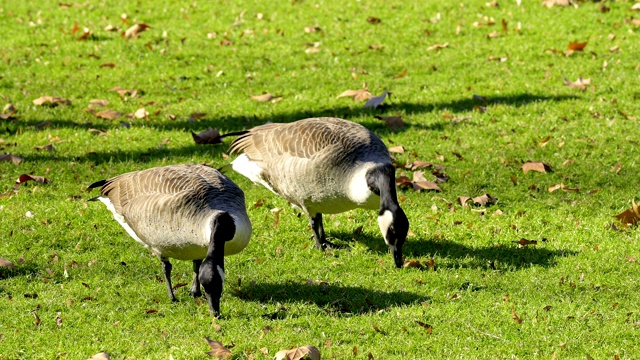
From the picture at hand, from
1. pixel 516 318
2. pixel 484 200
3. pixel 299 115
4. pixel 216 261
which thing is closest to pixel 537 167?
pixel 484 200

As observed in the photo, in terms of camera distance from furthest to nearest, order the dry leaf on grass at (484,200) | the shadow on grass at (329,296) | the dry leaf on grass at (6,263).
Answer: the dry leaf on grass at (484,200)
the dry leaf on grass at (6,263)
the shadow on grass at (329,296)

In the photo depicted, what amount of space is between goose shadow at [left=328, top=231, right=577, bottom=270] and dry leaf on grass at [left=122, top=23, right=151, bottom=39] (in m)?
9.53

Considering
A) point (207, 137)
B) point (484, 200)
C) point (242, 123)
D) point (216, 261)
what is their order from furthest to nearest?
point (242, 123) → point (207, 137) → point (484, 200) → point (216, 261)

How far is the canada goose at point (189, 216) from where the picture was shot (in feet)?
23.4

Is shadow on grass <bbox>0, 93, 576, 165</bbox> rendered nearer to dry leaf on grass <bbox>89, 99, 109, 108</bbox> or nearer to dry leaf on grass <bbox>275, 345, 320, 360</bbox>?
dry leaf on grass <bbox>89, 99, 109, 108</bbox>

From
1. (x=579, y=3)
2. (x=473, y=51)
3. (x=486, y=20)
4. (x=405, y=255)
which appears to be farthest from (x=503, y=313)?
(x=579, y=3)

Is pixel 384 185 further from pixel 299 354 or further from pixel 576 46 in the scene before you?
pixel 576 46

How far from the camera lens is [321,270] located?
8797 mm

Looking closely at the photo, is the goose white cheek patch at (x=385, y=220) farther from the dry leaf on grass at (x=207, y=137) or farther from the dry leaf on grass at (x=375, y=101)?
the dry leaf on grass at (x=375, y=101)

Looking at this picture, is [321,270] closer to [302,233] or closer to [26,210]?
[302,233]

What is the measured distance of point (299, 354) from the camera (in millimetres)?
6594

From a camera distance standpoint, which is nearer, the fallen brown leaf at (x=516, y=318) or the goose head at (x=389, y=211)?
the fallen brown leaf at (x=516, y=318)

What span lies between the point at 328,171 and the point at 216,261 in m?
2.26

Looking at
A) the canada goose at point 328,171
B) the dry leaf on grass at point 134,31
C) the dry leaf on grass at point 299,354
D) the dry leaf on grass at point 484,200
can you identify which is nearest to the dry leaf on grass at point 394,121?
the dry leaf on grass at point 484,200
